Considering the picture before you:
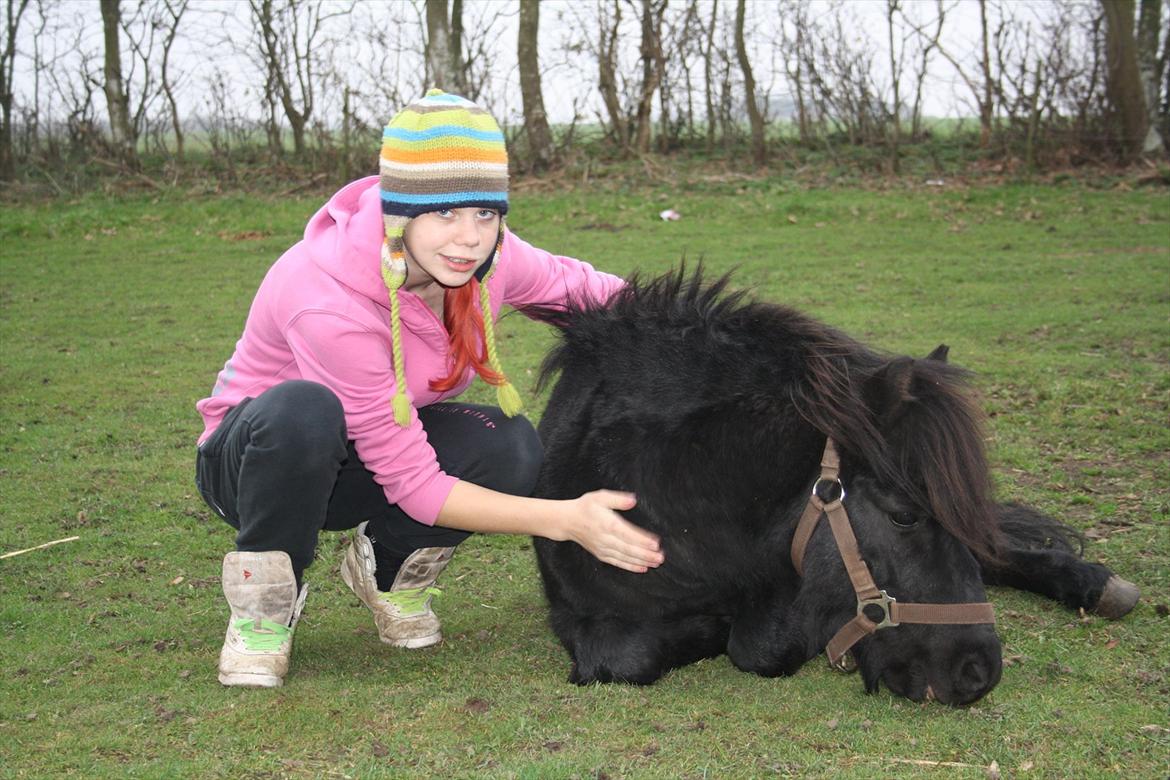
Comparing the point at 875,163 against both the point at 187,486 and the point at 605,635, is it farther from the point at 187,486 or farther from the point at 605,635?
the point at 605,635

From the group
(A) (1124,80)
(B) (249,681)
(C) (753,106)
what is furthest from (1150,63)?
(B) (249,681)

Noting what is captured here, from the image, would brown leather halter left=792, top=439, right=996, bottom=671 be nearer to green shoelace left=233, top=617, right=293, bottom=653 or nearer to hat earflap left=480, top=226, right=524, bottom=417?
hat earflap left=480, top=226, right=524, bottom=417

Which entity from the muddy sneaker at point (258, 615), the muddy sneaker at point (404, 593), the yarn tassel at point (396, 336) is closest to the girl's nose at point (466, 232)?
the yarn tassel at point (396, 336)

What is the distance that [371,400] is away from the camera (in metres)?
2.88

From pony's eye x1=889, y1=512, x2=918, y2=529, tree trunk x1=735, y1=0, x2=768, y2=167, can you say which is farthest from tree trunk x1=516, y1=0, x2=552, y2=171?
pony's eye x1=889, y1=512, x2=918, y2=529

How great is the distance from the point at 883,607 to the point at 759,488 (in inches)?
15.7

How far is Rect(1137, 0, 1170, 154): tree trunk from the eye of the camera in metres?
13.4

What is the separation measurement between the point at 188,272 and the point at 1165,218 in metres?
9.73

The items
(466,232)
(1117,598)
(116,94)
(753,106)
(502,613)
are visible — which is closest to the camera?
(466,232)

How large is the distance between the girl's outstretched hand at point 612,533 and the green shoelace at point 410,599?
79 cm

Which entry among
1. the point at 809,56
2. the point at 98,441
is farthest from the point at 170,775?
the point at 809,56

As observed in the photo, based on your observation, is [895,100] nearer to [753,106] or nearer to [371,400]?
[753,106]

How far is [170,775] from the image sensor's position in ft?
7.76

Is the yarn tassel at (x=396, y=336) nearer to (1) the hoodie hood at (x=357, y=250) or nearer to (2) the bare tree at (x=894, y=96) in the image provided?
(1) the hoodie hood at (x=357, y=250)
